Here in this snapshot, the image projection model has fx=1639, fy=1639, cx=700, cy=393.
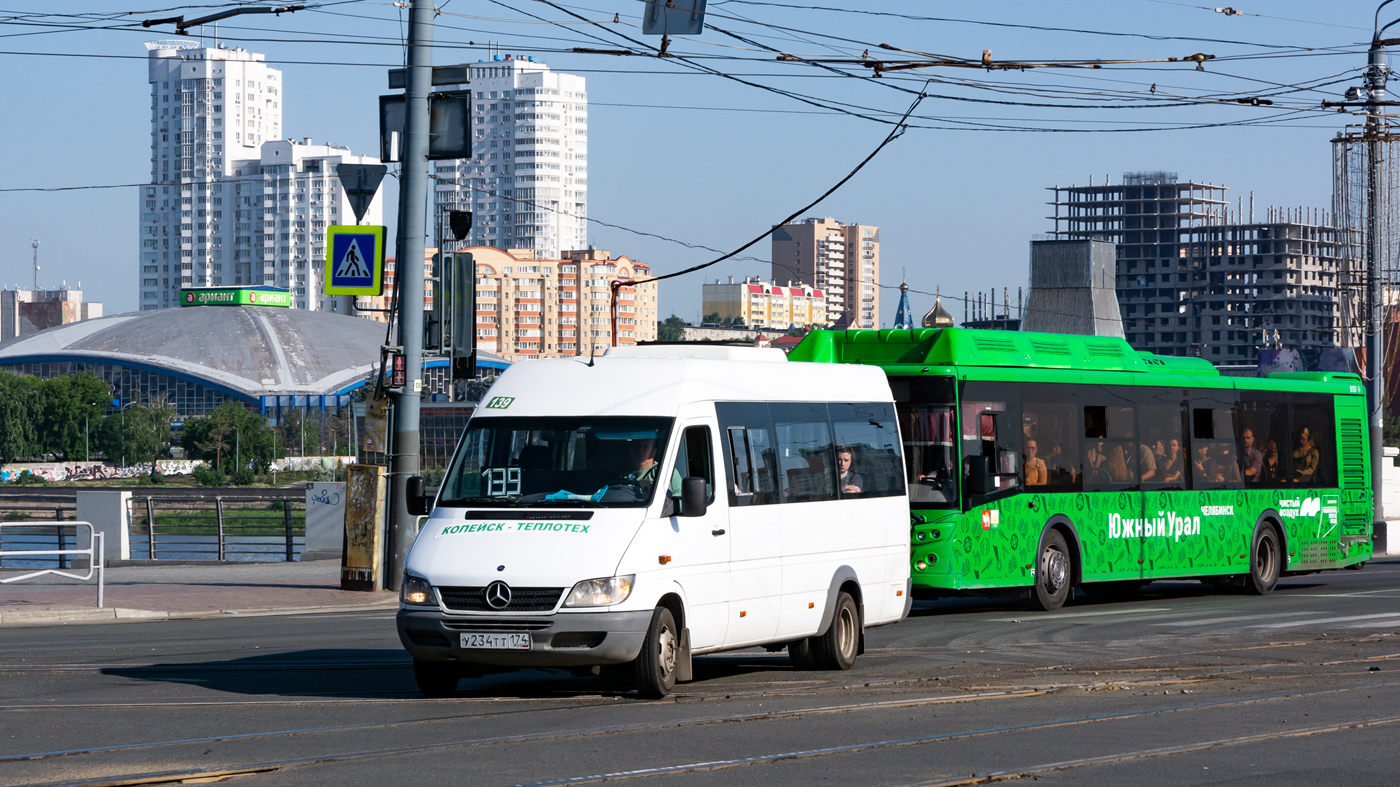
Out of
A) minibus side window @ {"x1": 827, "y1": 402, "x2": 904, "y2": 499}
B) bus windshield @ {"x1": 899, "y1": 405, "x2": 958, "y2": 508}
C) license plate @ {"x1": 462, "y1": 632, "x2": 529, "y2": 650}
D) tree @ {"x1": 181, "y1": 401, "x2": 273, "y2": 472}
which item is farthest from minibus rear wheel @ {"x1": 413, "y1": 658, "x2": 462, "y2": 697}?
tree @ {"x1": 181, "y1": 401, "x2": 273, "y2": 472}

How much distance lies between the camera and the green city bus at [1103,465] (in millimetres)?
18344

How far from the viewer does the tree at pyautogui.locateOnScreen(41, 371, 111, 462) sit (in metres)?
149

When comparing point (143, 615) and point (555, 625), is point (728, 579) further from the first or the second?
point (143, 615)

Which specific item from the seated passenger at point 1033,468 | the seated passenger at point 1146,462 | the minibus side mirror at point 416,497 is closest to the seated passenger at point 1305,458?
the seated passenger at point 1146,462

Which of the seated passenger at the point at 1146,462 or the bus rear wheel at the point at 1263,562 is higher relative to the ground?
the seated passenger at the point at 1146,462

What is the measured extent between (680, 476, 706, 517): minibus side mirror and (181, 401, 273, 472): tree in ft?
405

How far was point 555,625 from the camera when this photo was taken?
10250mm

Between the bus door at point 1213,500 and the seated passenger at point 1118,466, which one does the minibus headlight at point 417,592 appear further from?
the bus door at point 1213,500

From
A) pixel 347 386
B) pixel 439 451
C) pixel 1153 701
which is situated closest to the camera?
pixel 1153 701

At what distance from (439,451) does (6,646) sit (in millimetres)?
109699

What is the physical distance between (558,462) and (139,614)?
959 centimetres

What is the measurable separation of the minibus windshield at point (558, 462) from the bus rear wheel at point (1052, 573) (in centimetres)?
921

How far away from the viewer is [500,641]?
1027cm

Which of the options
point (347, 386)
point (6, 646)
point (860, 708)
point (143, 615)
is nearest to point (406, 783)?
point (860, 708)
